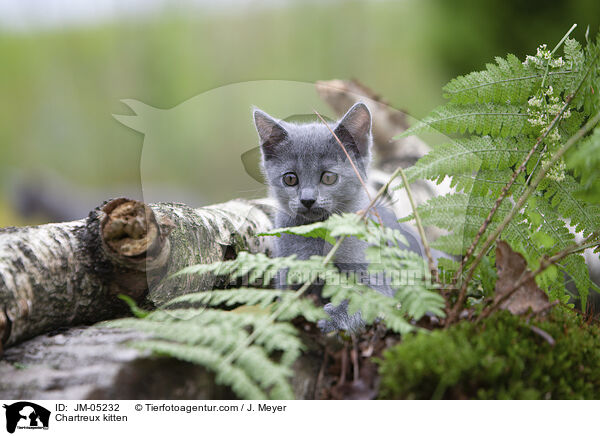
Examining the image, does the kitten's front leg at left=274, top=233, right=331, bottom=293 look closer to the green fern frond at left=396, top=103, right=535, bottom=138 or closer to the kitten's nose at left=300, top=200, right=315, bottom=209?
the kitten's nose at left=300, top=200, right=315, bottom=209

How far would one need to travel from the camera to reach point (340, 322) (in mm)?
1073

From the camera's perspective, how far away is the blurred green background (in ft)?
7.59

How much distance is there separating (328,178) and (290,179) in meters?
0.11

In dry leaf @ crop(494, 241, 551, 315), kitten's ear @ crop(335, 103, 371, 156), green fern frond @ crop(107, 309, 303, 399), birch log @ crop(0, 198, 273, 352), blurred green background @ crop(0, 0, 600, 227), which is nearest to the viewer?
green fern frond @ crop(107, 309, 303, 399)

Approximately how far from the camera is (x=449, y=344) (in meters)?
0.65

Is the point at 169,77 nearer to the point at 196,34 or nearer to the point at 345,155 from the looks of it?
the point at 196,34

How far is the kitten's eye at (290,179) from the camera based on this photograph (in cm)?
128

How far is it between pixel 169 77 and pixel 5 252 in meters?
1.59
